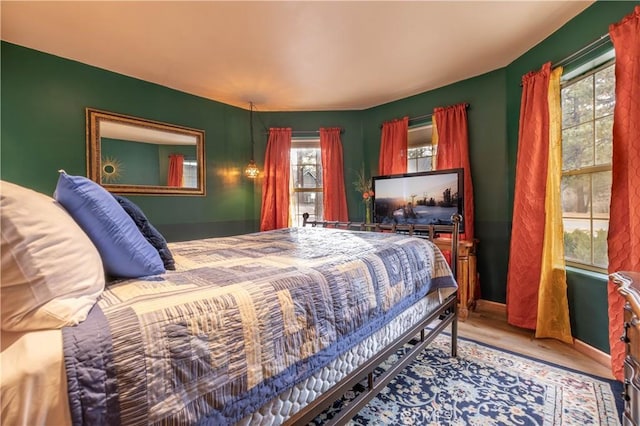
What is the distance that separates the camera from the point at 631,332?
0.88 metres

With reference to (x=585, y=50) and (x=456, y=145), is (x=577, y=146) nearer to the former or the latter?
(x=585, y=50)

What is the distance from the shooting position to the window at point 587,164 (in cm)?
210

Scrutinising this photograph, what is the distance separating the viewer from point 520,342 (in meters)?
2.35

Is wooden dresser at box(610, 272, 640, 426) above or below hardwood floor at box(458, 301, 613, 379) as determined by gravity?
above

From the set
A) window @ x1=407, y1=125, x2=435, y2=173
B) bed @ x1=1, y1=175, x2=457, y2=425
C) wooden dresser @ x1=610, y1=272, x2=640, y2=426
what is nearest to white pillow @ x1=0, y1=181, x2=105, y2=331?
bed @ x1=1, y1=175, x2=457, y2=425

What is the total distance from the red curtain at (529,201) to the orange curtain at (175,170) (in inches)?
149

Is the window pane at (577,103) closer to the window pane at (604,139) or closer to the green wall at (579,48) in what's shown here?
the window pane at (604,139)

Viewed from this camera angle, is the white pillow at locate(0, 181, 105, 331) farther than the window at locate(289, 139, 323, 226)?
No

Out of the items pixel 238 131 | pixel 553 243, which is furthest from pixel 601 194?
pixel 238 131

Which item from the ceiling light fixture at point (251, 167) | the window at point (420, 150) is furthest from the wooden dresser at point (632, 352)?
the ceiling light fixture at point (251, 167)

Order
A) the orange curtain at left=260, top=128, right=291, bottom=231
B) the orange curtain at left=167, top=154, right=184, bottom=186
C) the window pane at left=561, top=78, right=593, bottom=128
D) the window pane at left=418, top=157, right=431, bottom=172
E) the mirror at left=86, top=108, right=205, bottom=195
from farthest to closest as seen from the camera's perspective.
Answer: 1. the orange curtain at left=260, top=128, right=291, bottom=231
2. the window pane at left=418, top=157, right=431, bottom=172
3. the orange curtain at left=167, top=154, right=184, bottom=186
4. the mirror at left=86, top=108, right=205, bottom=195
5. the window pane at left=561, top=78, right=593, bottom=128

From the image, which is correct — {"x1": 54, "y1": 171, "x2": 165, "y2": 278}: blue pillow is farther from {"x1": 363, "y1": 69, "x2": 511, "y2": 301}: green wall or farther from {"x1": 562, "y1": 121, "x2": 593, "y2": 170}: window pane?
{"x1": 363, "y1": 69, "x2": 511, "y2": 301}: green wall

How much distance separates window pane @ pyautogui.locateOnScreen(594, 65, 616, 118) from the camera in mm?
2040

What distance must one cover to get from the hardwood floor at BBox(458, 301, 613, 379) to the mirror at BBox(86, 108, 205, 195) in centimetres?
355
